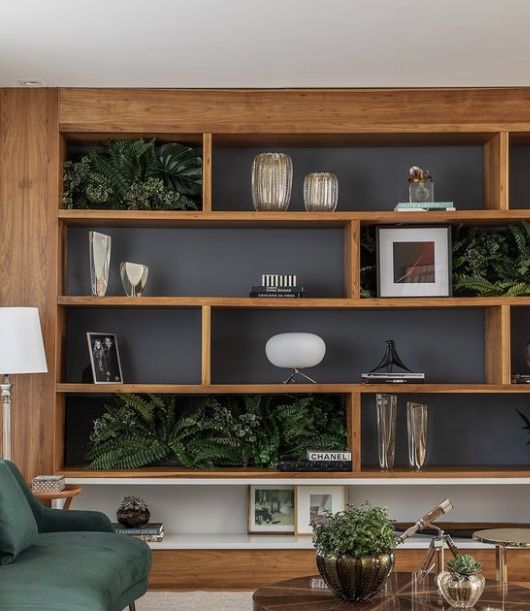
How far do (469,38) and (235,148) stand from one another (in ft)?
5.34

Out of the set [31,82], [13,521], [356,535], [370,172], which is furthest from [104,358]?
[356,535]

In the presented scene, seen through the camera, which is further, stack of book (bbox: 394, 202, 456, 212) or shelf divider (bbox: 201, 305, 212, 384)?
stack of book (bbox: 394, 202, 456, 212)

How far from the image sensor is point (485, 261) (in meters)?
5.45

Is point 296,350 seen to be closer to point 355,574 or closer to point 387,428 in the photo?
point 387,428

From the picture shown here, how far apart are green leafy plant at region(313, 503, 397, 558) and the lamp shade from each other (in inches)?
78.9

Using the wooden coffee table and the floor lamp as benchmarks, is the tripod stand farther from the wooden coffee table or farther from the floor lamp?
the floor lamp

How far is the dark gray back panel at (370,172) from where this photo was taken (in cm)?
564

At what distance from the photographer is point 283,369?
5.60 metres

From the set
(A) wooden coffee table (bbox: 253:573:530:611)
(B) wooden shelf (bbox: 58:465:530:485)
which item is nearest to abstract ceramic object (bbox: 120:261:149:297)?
(B) wooden shelf (bbox: 58:465:530:485)

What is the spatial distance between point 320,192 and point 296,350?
86 cm

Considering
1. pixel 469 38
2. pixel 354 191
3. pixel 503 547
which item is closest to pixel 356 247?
pixel 354 191

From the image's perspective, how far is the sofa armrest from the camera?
168 inches

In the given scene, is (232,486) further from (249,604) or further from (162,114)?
(162,114)

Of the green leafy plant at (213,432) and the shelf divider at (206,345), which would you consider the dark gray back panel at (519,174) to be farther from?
the shelf divider at (206,345)
